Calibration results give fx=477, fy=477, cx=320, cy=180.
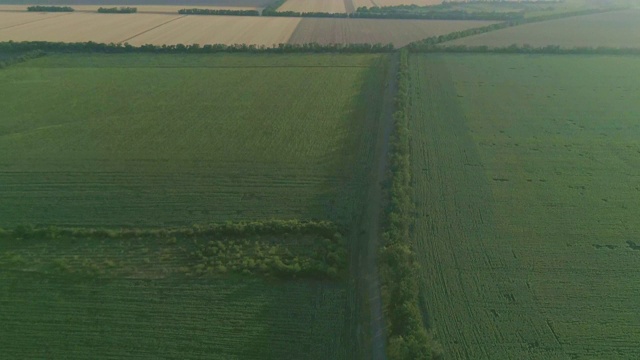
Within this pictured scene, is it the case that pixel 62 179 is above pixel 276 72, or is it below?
below

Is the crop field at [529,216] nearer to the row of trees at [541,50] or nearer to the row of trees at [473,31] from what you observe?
the row of trees at [541,50]

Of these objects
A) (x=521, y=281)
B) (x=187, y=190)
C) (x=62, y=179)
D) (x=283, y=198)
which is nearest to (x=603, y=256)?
(x=521, y=281)

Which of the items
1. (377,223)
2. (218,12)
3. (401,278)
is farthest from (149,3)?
(401,278)

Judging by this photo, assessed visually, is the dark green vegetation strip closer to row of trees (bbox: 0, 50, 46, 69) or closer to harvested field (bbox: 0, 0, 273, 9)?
row of trees (bbox: 0, 50, 46, 69)

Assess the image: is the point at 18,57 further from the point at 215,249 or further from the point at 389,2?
the point at 389,2

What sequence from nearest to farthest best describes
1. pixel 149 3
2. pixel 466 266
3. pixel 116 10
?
pixel 466 266, pixel 116 10, pixel 149 3

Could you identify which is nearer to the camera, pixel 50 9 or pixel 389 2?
pixel 50 9

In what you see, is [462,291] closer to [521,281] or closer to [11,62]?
[521,281]
